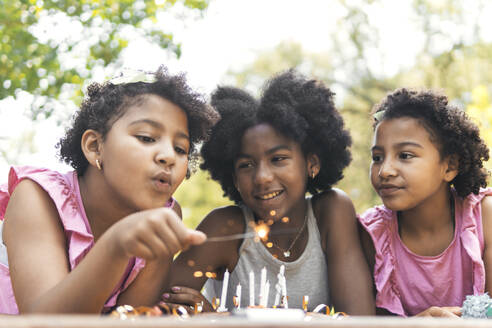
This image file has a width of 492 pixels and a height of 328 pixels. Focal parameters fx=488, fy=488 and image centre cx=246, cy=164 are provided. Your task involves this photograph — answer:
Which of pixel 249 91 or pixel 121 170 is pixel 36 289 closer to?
pixel 121 170

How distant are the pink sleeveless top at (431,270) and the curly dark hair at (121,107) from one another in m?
1.18

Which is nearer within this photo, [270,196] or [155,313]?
[155,313]

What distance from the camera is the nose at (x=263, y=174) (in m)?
2.69

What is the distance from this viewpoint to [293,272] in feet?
9.23

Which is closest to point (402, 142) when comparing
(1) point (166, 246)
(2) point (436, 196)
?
(2) point (436, 196)

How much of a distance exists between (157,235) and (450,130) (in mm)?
2133

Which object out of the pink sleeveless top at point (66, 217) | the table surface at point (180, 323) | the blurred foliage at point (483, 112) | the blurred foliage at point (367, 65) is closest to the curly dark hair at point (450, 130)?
the pink sleeveless top at point (66, 217)

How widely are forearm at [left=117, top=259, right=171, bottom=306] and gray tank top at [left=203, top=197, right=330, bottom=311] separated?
56 centimetres

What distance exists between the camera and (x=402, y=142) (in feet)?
9.24

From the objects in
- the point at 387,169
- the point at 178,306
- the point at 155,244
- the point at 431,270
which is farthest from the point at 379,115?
the point at 155,244

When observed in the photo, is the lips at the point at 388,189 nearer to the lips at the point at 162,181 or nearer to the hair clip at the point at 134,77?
the lips at the point at 162,181

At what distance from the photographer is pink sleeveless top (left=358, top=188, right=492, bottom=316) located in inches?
106

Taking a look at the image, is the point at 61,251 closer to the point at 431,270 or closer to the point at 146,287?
the point at 146,287

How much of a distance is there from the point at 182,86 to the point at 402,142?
51.5 inches
